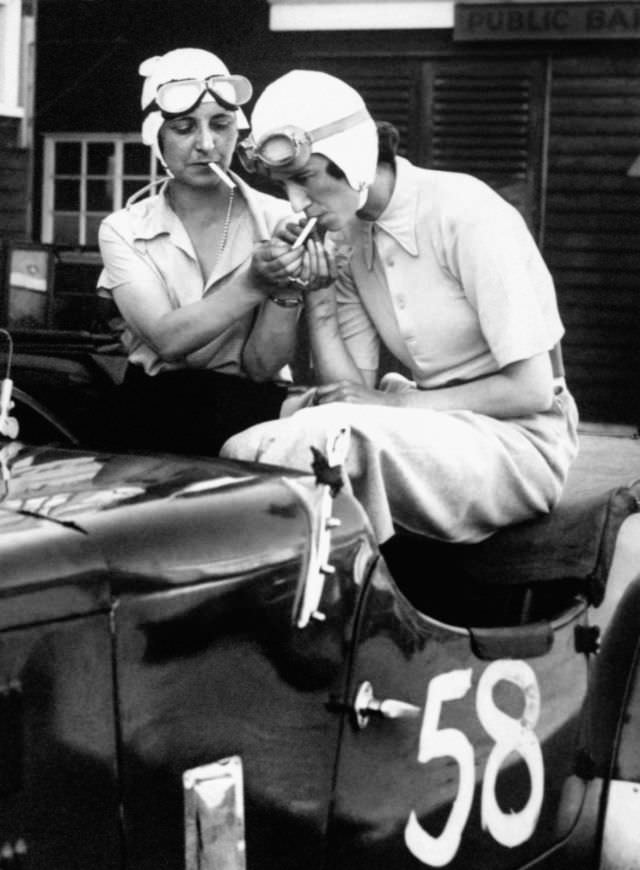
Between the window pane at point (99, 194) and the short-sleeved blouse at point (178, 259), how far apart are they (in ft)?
31.1

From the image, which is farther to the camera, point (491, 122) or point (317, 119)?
point (491, 122)

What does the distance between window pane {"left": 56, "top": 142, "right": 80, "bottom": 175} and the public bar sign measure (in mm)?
→ 3123

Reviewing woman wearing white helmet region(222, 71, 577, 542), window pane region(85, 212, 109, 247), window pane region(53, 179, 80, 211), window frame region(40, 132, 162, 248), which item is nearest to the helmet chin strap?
woman wearing white helmet region(222, 71, 577, 542)

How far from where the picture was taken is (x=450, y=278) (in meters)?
2.40

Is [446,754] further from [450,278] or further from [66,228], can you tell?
[66,228]

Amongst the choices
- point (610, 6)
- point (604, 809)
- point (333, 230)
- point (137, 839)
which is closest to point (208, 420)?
point (333, 230)

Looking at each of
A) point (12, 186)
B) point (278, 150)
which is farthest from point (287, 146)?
point (12, 186)

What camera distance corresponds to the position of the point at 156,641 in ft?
5.08

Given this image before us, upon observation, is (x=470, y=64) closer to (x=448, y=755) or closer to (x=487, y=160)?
(x=487, y=160)

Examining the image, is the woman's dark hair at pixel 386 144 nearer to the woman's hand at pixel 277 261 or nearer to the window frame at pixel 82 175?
the woman's hand at pixel 277 261

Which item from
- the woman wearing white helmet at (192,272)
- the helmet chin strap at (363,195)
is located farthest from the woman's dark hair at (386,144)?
the woman wearing white helmet at (192,272)

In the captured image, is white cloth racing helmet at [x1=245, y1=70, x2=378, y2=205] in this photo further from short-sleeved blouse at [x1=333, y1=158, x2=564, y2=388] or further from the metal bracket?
the metal bracket

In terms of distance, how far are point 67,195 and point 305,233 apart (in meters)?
10.1

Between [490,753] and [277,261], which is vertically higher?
[277,261]
